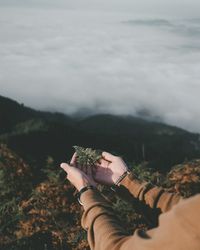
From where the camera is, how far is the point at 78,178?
3.20 metres

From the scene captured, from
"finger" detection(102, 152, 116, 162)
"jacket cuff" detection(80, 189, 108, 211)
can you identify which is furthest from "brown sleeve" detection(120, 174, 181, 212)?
"jacket cuff" detection(80, 189, 108, 211)

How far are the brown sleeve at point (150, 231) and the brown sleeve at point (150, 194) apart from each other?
1.68 feet

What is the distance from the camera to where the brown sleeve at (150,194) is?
3211 mm

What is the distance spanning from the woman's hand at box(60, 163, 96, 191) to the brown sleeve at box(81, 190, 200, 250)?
0.31 metres

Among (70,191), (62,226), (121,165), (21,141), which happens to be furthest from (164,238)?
(21,141)

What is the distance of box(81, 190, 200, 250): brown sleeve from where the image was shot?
2.10 metres

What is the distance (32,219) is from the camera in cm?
704

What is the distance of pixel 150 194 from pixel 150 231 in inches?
38.8

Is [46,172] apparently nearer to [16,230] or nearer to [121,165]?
[16,230]

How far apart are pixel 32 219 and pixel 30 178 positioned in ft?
5.08

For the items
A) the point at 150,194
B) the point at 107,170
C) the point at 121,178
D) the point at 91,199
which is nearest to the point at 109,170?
the point at 107,170

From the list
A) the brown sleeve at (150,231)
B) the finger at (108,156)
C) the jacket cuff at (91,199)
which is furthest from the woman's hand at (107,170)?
the brown sleeve at (150,231)

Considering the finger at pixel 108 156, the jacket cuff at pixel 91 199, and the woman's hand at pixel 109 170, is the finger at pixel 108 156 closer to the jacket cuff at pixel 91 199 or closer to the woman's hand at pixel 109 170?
the woman's hand at pixel 109 170

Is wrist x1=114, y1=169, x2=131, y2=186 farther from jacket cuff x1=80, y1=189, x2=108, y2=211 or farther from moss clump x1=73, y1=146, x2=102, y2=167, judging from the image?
jacket cuff x1=80, y1=189, x2=108, y2=211
